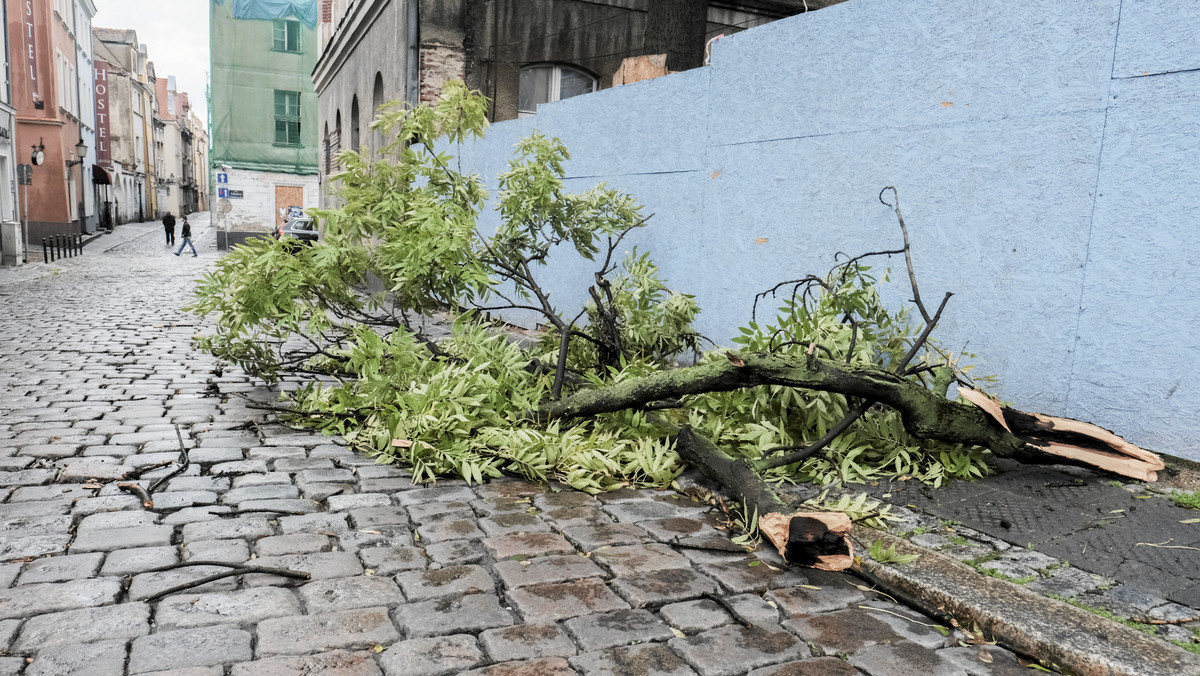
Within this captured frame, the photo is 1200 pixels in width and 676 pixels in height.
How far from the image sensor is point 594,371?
6.46 m

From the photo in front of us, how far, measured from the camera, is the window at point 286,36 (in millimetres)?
36750

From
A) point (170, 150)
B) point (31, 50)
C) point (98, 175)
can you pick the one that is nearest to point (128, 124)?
point (98, 175)

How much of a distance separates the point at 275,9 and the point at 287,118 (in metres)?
4.54

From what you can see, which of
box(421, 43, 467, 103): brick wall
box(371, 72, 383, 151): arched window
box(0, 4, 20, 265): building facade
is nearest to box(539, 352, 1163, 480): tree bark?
box(421, 43, 467, 103): brick wall

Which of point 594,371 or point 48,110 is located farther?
point 48,110

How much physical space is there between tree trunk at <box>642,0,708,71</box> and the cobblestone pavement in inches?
290

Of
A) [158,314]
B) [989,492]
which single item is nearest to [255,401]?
[989,492]

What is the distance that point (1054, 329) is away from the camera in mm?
4656

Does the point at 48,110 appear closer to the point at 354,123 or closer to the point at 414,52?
the point at 354,123

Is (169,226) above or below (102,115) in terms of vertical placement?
below

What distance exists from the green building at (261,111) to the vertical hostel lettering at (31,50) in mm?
7016

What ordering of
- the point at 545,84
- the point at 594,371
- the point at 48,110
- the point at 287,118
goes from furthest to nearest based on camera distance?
1. the point at 287,118
2. the point at 48,110
3. the point at 545,84
4. the point at 594,371

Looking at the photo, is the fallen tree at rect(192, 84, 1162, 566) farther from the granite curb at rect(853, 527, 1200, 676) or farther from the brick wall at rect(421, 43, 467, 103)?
the brick wall at rect(421, 43, 467, 103)

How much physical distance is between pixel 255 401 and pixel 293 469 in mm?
1844
